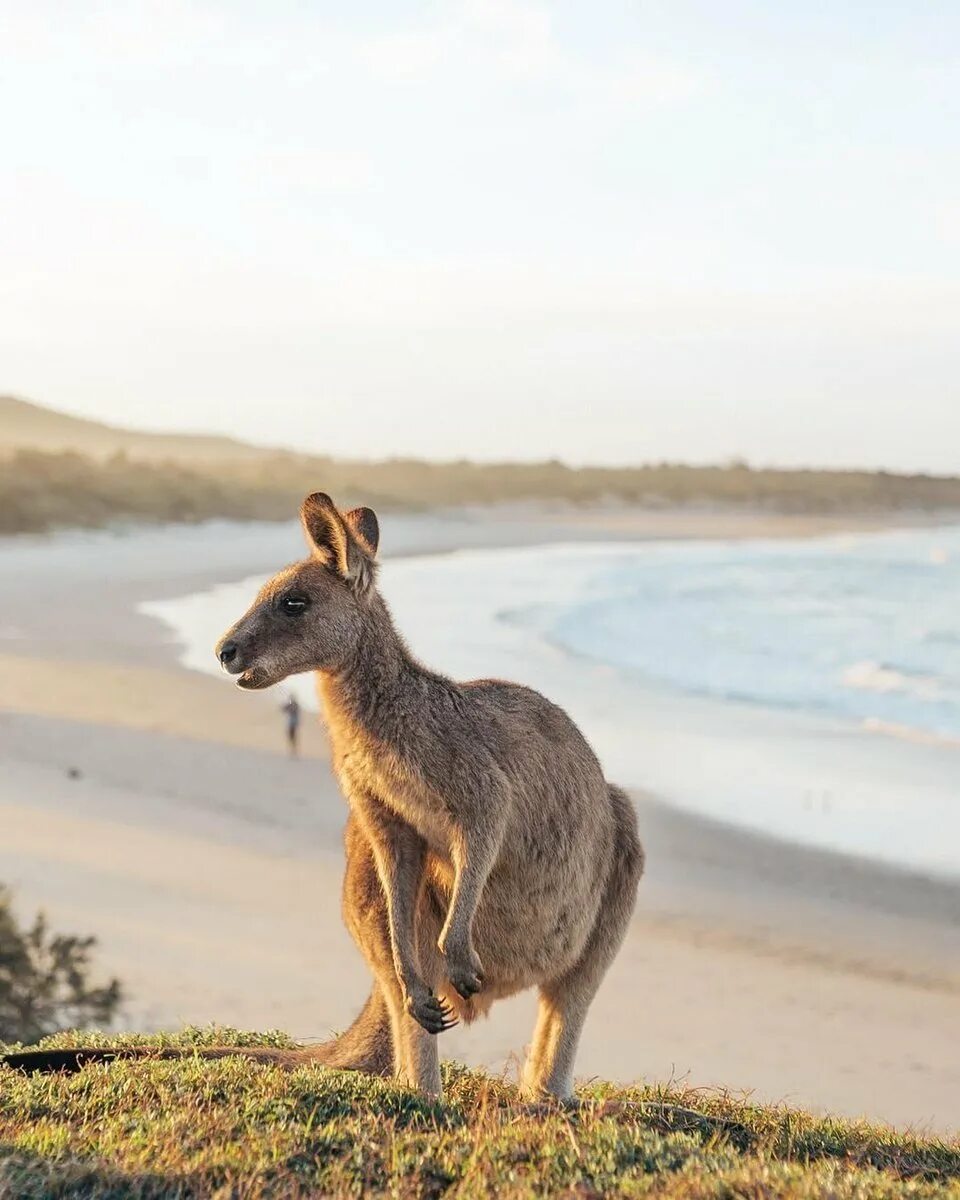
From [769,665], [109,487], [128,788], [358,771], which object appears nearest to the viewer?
[358,771]

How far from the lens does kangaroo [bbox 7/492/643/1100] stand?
15.0ft

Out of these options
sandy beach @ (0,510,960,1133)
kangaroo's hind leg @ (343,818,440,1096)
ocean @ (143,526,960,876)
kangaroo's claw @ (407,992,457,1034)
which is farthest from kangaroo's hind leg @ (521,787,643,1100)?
ocean @ (143,526,960,876)

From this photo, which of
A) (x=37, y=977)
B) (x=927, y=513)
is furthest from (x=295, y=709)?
(x=927, y=513)

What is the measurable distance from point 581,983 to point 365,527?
1.62 m

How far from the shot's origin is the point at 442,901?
4.77 metres

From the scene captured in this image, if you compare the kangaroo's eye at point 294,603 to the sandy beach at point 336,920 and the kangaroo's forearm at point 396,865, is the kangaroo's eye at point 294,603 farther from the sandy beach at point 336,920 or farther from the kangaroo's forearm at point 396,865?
the sandy beach at point 336,920

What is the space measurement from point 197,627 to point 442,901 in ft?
83.3

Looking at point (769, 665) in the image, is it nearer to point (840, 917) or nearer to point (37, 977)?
point (840, 917)

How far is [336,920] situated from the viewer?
12422 millimetres

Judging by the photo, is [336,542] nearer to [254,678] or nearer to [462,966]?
[254,678]

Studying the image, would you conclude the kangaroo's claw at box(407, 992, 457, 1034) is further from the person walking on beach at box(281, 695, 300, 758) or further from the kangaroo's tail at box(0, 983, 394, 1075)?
the person walking on beach at box(281, 695, 300, 758)

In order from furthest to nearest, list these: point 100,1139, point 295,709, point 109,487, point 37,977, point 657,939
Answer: point 109,487 → point 295,709 → point 657,939 → point 37,977 → point 100,1139

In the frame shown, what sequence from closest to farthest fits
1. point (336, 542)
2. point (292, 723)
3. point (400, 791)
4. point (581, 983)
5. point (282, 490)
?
1. point (400, 791)
2. point (336, 542)
3. point (581, 983)
4. point (292, 723)
5. point (282, 490)

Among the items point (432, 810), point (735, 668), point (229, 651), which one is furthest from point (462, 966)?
point (735, 668)
